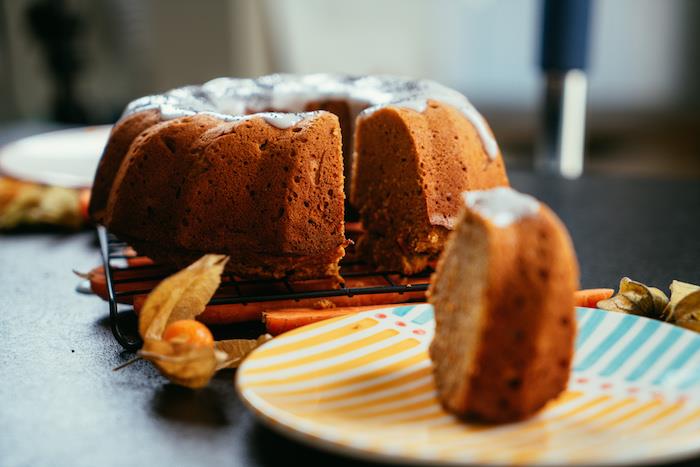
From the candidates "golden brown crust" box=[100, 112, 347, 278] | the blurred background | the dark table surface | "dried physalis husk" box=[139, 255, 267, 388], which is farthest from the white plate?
the blurred background

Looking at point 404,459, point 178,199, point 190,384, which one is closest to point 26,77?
point 178,199

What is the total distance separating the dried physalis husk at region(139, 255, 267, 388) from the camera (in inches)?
40.9

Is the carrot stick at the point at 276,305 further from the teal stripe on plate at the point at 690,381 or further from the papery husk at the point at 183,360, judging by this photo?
the teal stripe on plate at the point at 690,381

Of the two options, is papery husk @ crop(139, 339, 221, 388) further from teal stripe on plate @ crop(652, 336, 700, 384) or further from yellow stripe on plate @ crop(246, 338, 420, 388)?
teal stripe on plate @ crop(652, 336, 700, 384)

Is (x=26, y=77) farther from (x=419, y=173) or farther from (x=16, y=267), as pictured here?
(x=419, y=173)

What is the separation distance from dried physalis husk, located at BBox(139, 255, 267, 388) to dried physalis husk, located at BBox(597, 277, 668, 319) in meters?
0.49

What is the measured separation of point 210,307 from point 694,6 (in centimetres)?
314

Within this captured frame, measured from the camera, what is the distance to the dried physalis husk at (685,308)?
1151 mm

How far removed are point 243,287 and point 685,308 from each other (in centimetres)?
64

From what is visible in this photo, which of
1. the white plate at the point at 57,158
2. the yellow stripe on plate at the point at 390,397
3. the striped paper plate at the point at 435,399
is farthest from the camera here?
the white plate at the point at 57,158

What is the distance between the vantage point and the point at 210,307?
1263mm

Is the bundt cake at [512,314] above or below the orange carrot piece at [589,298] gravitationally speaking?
above

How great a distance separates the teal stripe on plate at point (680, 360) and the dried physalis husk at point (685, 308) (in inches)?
5.0

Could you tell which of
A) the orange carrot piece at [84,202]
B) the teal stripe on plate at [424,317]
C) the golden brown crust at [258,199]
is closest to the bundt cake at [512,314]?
the teal stripe on plate at [424,317]
